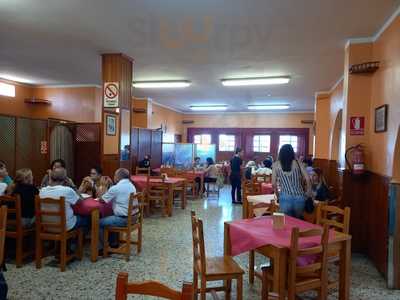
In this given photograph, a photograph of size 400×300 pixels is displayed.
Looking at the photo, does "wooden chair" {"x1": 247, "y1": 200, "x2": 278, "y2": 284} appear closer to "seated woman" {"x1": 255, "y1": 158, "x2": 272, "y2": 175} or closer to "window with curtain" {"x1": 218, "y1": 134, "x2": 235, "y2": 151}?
"seated woman" {"x1": 255, "y1": 158, "x2": 272, "y2": 175}

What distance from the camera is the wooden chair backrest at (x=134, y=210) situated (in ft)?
13.6

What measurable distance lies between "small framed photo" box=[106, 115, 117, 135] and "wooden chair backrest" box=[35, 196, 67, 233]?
2.21 meters

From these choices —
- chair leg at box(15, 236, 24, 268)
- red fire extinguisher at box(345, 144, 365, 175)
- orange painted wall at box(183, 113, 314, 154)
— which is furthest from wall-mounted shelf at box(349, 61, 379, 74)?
orange painted wall at box(183, 113, 314, 154)

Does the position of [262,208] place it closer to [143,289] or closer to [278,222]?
[278,222]

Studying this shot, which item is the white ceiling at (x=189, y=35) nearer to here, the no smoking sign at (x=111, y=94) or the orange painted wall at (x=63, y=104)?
the no smoking sign at (x=111, y=94)

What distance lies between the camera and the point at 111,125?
5.80 meters

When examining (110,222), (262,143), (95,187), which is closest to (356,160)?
(110,222)

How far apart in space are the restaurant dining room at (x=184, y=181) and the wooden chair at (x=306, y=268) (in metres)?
0.01

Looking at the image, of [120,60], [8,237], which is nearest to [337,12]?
[120,60]

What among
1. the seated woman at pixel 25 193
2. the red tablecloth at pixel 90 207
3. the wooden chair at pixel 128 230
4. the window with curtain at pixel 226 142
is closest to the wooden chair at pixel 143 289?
the wooden chair at pixel 128 230

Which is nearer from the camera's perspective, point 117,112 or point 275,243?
point 275,243

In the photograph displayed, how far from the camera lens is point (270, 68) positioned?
6426mm

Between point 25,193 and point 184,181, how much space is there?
3.97 m

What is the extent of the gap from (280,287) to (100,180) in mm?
3376
